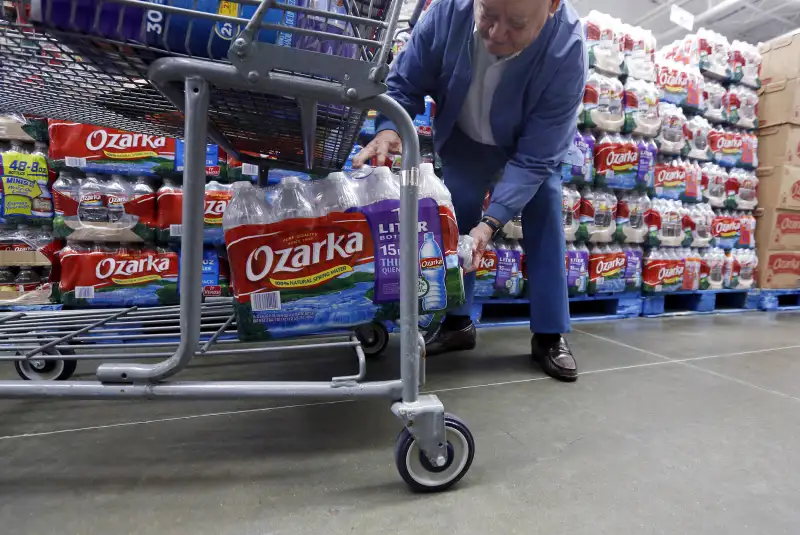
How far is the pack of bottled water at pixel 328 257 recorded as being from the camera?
841mm

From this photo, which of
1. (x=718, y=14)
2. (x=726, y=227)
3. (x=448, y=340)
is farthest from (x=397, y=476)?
(x=718, y=14)

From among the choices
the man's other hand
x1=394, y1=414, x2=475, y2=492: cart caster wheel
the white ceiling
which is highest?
the white ceiling

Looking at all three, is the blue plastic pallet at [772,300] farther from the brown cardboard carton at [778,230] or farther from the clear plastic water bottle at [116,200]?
the clear plastic water bottle at [116,200]

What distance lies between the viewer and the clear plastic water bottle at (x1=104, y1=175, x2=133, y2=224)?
1.70 m

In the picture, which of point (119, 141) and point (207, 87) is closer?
point (207, 87)

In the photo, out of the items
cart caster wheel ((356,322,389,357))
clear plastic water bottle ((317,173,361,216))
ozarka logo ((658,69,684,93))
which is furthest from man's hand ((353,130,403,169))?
ozarka logo ((658,69,684,93))

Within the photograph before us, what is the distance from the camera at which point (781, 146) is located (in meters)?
2.91

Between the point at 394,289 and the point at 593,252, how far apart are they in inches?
73.4

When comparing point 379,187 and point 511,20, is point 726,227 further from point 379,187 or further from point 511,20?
point 379,187

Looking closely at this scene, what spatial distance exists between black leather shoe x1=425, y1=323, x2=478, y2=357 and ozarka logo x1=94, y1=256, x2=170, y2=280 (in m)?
1.08

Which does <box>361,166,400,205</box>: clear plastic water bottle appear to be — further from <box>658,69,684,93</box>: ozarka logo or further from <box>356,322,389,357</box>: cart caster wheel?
<box>658,69,684,93</box>: ozarka logo

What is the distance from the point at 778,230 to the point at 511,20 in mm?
3147

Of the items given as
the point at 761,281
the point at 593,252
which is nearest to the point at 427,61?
the point at 593,252

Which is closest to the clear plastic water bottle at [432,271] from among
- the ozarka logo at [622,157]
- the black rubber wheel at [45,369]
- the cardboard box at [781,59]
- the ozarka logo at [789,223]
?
the black rubber wheel at [45,369]
